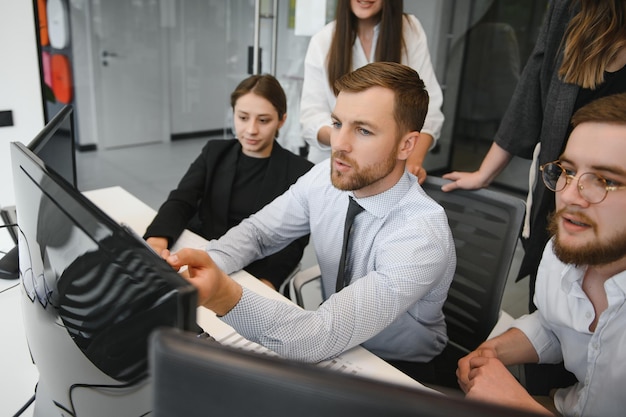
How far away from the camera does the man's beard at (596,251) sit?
1022mm

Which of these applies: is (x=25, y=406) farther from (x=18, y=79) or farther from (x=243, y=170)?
(x=18, y=79)

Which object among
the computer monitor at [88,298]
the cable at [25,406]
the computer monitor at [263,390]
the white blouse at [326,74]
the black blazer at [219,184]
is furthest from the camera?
the white blouse at [326,74]

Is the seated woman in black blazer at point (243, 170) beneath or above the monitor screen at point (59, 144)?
beneath

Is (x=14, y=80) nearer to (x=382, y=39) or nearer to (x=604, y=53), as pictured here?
(x=382, y=39)

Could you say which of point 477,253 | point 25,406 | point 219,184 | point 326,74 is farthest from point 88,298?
point 326,74

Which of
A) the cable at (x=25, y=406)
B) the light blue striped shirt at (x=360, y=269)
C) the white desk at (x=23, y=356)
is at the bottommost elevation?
the cable at (x=25, y=406)

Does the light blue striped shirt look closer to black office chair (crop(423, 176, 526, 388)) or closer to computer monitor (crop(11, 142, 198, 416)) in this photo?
black office chair (crop(423, 176, 526, 388))

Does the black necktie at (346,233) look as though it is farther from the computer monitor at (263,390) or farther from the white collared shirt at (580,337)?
the computer monitor at (263,390)

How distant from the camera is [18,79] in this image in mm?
2379

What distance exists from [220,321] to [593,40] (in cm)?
122

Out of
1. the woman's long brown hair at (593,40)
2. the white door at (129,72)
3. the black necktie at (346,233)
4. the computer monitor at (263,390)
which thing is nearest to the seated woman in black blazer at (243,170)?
the black necktie at (346,233)

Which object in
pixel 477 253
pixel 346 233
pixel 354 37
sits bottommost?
pixel 477 253

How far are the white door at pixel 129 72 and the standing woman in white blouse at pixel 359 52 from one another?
2716 mm

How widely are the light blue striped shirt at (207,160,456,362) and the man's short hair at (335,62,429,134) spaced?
156 mm
